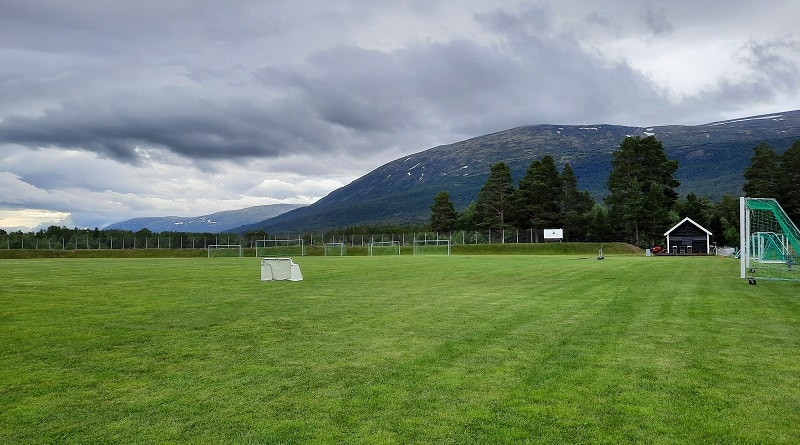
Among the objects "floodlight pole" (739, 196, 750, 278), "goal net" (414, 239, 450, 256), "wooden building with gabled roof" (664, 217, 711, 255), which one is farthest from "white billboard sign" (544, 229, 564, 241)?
"floodlight pole" (739, 196, 750, 278)

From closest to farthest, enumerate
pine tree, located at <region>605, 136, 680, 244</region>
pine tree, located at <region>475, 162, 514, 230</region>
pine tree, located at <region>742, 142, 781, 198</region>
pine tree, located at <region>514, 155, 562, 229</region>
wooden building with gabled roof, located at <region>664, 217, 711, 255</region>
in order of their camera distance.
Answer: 1. wooden building with gabled roof, located at <region>664, 217, 711, 255</region>
2. pine tree, located at <region>742, 142, 781, 198</region>
3. pine tree, located at <region>605, 136, 680, 244</region>
4. pine tree, located at <region>514, 155, 562, 229</region>
5. pine tree, located at <region>475, 162, 514, 230</region>

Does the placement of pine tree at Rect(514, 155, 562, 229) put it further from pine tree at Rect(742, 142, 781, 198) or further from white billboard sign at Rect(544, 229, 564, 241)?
pine tree at Rect(742, 142, 781, 198)

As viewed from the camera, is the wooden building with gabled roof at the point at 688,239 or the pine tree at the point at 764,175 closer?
the wooden building with gabled roof at the point at 688,239

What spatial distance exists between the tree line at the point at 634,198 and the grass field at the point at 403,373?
3062 inches

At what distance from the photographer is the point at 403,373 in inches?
299

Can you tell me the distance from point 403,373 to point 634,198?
87203mm

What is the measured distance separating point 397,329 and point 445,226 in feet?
338

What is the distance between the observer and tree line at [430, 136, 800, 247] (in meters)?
80.6

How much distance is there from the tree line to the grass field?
7777cm

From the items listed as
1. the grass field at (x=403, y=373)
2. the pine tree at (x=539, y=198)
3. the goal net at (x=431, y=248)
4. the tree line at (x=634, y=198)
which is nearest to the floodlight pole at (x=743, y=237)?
the grass field at (x=403, y=373)

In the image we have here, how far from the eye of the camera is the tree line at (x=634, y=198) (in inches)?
3174

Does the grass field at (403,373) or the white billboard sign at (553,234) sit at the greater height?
the white billboard sign at (553,234)

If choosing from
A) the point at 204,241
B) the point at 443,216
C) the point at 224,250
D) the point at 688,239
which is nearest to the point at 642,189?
the point at 688,239

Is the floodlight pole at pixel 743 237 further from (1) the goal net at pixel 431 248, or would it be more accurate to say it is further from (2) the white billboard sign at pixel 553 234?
(2) the white billboard sign at pixel 553 234
